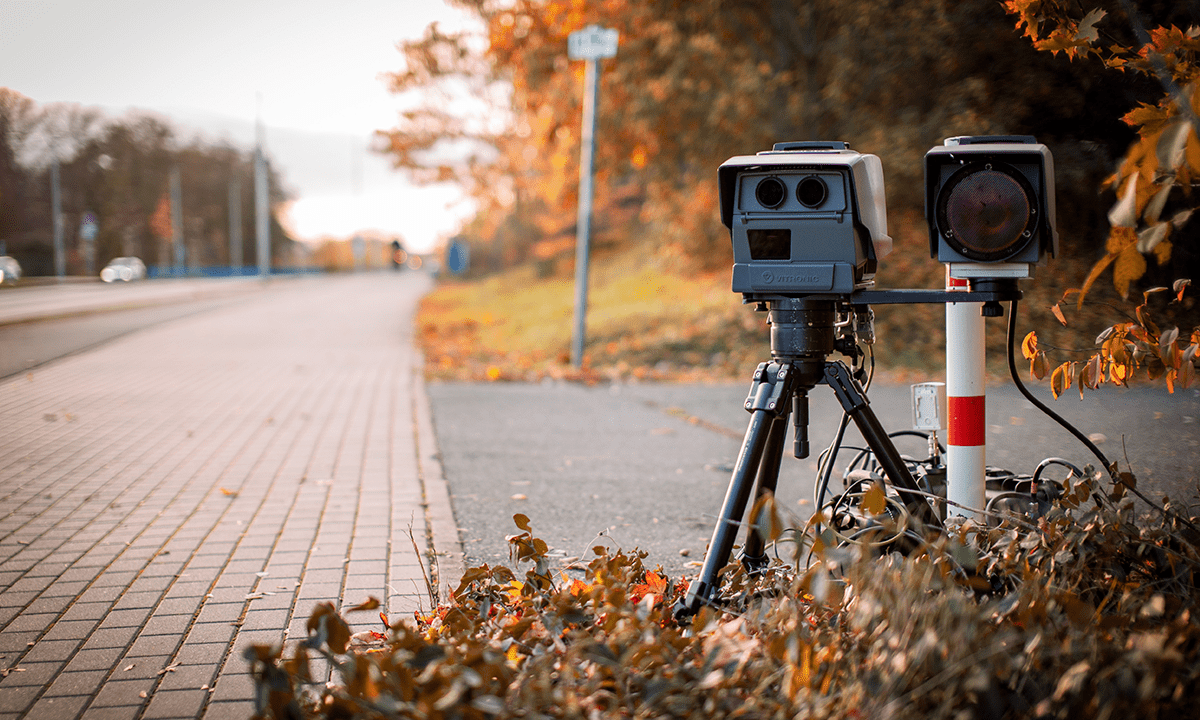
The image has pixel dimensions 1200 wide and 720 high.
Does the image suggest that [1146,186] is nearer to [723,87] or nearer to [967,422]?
[967,422]

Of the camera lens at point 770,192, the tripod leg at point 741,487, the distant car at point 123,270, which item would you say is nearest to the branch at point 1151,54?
the camera lens at point 770,192

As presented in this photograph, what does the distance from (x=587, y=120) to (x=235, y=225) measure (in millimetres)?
68790

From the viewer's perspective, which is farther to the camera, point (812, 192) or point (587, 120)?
point (587, 120)

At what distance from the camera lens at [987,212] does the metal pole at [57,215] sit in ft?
37.7

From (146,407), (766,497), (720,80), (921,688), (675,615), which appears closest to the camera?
(921,688)

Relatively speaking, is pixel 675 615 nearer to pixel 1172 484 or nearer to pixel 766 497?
pixel 766 497

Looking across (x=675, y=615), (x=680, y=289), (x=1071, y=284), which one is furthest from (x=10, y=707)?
(x=680, y=289)

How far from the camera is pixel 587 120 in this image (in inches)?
410

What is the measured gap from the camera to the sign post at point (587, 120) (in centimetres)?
951

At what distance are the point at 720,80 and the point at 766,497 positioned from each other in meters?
11.0

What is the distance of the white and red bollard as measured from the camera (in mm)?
2918

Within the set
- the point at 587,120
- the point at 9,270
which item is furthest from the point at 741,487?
the point at 9,270

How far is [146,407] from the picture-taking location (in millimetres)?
7906

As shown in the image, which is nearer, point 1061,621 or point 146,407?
point 1061,621
